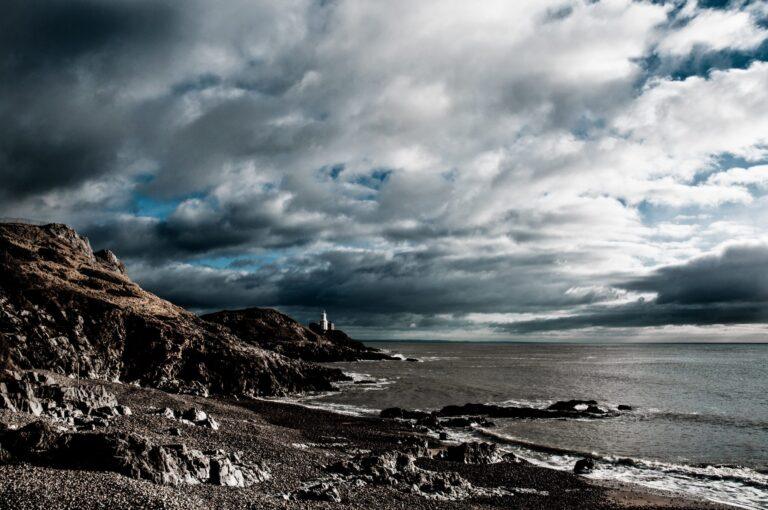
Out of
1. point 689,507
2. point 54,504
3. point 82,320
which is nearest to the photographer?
point 54,504

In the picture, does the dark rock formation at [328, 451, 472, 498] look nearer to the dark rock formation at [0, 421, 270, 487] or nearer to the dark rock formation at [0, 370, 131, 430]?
the dark rock formation at [0, 421, 270, 487]

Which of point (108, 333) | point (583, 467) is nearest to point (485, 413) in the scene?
point (583, 467)

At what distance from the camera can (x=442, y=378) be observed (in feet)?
360

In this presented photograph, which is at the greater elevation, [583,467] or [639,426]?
[583,467]

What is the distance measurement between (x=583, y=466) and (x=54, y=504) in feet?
110

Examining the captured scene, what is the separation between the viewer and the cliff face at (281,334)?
15850cm

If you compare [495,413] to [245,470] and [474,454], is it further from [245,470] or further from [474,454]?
[245,470]

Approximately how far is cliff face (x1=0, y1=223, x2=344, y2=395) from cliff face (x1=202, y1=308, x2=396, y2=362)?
70.9 meters

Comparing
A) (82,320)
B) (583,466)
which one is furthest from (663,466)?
(82,320)

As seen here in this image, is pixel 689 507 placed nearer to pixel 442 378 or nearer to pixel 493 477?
pixel 493 477

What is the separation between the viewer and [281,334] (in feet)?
572

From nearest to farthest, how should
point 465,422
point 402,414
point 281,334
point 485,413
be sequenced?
point 465,422 → point 402,414 → point 485,413 → point 281,334

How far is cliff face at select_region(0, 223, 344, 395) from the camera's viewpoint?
2409 inches

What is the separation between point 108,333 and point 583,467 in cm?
6130
